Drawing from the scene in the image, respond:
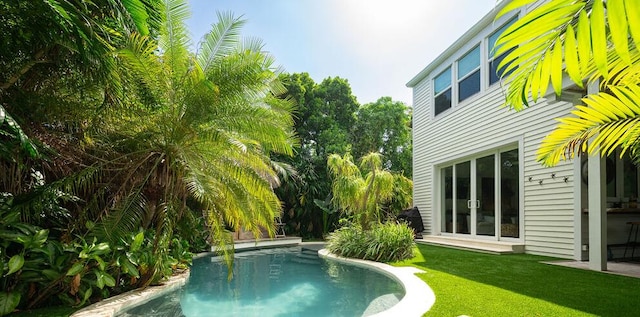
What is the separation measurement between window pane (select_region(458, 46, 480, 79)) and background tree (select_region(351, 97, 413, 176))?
10.8 meters

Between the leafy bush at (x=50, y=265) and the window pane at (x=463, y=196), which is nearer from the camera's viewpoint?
the leafy bush at (x=50, y=265)

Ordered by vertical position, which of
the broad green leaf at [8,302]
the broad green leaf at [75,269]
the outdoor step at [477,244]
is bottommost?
the outdoor step at [477,244]

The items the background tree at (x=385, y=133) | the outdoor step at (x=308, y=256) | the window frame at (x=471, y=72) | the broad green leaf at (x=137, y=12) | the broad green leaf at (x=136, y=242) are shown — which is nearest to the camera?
the broad green leaf at (x=137, y=12)

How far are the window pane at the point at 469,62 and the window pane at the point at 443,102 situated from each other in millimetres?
869

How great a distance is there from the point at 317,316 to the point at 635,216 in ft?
26.6

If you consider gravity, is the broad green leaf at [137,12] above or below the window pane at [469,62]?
below

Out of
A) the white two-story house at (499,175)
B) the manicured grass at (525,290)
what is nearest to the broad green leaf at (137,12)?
the manicured grass at (525,290)

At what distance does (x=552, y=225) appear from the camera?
8.40m

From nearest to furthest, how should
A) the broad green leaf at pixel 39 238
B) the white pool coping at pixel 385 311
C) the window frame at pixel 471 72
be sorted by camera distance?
the broad green leaf at pixel 39 238 → the white pool coping at pixel 385 311 → the window frame at pixel 471 72

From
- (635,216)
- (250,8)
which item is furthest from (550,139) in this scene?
(250,8)

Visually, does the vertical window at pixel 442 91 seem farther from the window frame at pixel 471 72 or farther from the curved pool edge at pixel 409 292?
the curved pool edge at pixel 409 292

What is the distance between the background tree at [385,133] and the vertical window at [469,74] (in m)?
10.8

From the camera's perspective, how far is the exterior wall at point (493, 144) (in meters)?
8.27

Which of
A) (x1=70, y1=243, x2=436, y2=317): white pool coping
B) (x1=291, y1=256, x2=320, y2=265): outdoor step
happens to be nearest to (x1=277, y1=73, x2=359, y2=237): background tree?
(x1=291, y1=256, x2=320, y2=265): outdoor step
